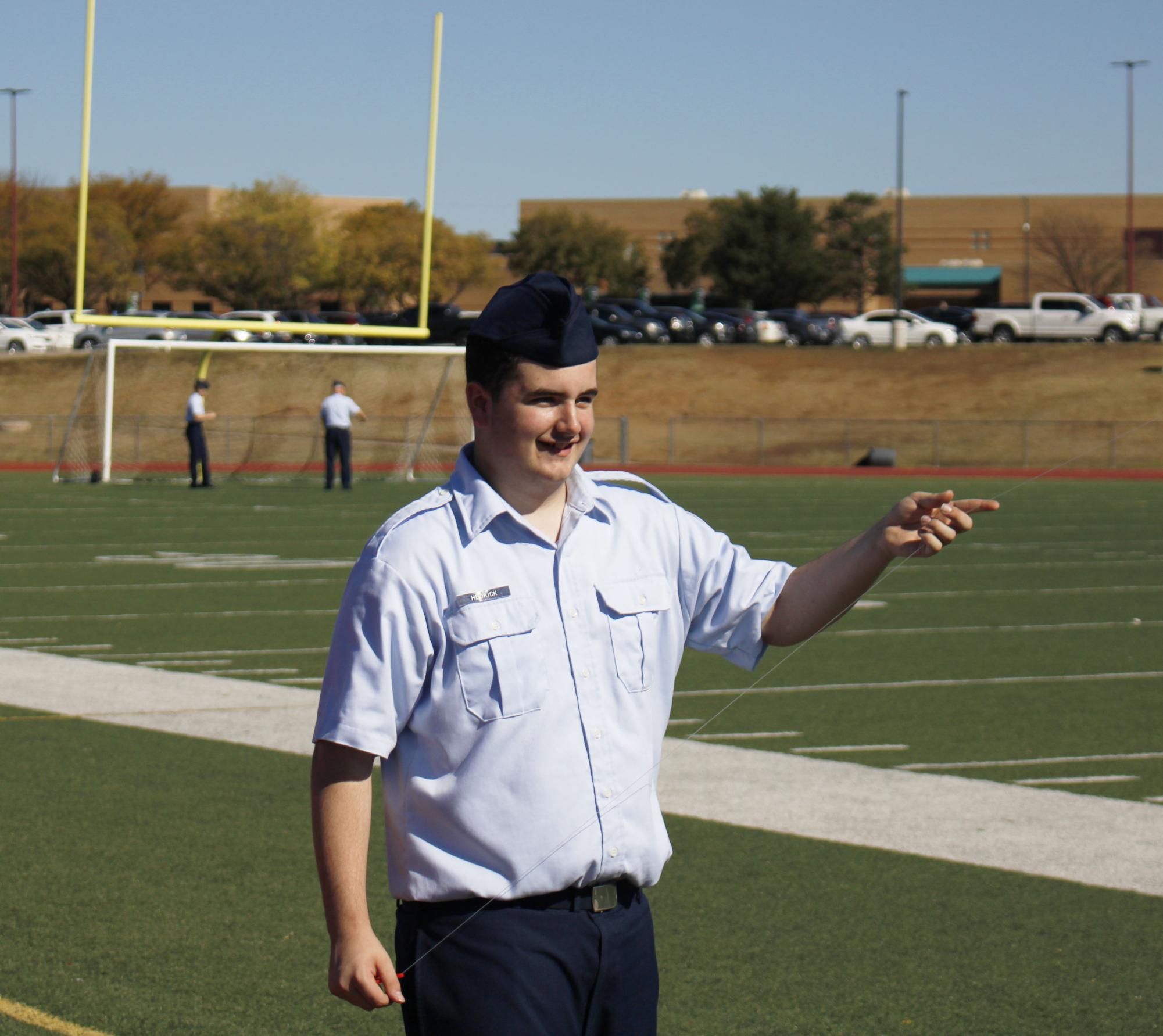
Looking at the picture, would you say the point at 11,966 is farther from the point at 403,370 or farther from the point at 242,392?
the point at 403,370

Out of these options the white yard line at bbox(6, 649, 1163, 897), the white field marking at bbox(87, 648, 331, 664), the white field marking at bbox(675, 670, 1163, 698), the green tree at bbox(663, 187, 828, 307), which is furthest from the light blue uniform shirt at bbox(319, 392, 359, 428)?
the green tree at bbox(663, 187, 828, 307)

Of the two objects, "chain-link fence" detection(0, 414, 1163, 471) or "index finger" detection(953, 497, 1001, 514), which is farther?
"chain-link fence" detection(0, 414, 1163, 471)

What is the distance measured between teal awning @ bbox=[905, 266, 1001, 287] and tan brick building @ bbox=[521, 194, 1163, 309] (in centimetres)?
4

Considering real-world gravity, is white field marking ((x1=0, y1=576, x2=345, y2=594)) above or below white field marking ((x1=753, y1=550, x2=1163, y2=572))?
below

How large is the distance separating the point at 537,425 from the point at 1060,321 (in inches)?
2208

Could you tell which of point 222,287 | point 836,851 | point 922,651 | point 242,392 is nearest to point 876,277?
point 222,287

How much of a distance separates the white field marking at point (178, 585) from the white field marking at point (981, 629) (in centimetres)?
497

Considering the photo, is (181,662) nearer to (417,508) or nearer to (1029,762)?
(1029,762)

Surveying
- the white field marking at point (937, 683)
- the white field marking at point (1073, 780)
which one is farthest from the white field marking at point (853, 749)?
the white field marking at point (937, 683)

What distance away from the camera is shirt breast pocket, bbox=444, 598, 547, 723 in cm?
280

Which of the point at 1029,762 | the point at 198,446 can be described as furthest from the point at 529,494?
the point at 198,446

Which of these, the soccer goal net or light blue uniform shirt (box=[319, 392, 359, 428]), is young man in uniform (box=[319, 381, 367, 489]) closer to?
light blue uniform shirt (box=[319, 392, 359, 428])

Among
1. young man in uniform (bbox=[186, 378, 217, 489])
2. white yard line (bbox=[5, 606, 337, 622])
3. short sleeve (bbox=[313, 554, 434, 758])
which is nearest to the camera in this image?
short sleeve (bbox=[313, 554, 434, 758])

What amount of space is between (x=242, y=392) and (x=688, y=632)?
44.4m
